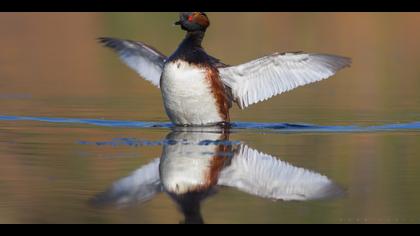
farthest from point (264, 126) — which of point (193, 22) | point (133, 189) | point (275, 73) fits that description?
point (133, 189)

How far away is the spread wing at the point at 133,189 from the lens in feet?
25.1

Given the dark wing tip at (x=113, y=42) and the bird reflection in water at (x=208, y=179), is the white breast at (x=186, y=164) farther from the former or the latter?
the dark wing tip at (x=113, y=42)

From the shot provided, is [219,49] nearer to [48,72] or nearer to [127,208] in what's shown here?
[48,72]

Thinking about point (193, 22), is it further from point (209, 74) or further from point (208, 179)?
point (208, 179)

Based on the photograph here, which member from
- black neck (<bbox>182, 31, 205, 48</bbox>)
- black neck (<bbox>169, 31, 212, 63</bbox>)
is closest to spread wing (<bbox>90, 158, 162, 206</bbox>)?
black neck (<bbox>169, 31, 212, 63</bbox>)

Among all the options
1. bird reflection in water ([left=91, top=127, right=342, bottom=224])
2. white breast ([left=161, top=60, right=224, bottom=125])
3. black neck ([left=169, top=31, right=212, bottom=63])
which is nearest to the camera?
bird reflection in water ([left=91, top=127, right=342, bottom=224])

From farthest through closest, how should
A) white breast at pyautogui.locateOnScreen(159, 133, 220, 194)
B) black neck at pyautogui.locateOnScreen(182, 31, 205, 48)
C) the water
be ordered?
black neck at pyautogui.locateOnScreen(182, 31, 205, 48)
white breast at pyautogui.locateOnScreen(159, 133, 220, 194)
the water

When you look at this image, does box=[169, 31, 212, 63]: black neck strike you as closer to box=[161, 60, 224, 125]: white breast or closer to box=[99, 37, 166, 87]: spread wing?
box=[161, 60, 224, 125]: white breast

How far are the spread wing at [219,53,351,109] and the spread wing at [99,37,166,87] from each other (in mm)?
1136

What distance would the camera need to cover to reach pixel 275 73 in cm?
1313

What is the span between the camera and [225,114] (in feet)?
41.5

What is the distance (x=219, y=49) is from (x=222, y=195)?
48.3 feet

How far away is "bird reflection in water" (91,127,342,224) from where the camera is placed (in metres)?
7.79
